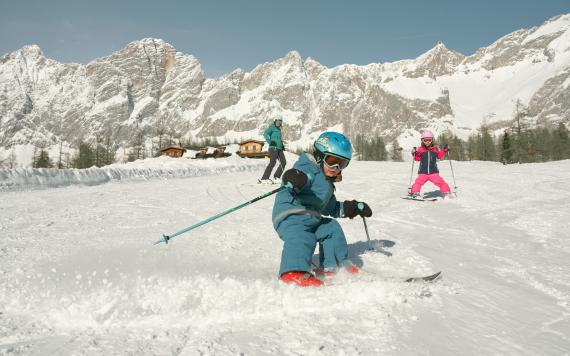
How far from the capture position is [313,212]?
3.54 metres

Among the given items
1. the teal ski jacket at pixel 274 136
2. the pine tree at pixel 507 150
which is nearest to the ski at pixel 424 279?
the teal ski jacket at pixel 274 136

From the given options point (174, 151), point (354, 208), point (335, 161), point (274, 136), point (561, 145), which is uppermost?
point (174, 151)

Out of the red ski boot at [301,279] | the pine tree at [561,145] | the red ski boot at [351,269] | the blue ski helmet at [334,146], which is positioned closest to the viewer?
the red ski boot at [301,279]

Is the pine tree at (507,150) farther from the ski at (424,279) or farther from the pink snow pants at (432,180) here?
the ski at (424,279)

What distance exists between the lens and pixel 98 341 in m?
1.91

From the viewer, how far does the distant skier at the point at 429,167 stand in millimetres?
8812

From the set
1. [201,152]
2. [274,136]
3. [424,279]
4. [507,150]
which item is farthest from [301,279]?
[201,152]

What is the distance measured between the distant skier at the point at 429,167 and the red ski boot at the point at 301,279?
6426 millimetres

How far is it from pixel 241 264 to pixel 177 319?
4.42 ft

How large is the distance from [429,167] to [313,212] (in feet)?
21.8

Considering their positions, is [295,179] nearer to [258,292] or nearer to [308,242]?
[308,242]

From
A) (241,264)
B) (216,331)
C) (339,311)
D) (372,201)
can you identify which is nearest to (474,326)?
(339,311)

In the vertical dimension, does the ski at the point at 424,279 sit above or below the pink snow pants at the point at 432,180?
below

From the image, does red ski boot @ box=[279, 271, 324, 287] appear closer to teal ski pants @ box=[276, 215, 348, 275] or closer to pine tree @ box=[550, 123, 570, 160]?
teal ski pants @ box=[276, 215, 348, 275]
